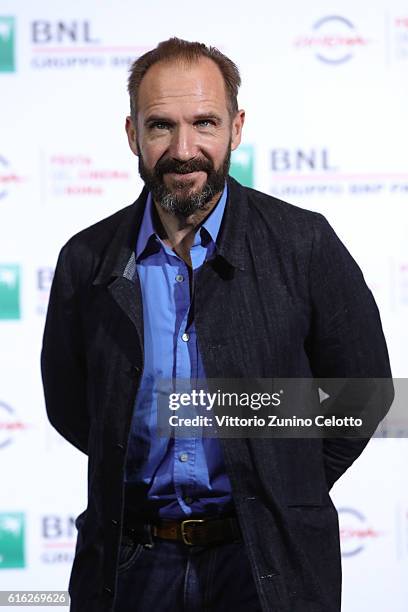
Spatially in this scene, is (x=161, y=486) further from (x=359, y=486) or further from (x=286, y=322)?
(x=359, y=486)

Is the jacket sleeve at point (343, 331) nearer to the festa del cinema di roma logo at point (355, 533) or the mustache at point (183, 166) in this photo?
the mustache at point (183, 166)

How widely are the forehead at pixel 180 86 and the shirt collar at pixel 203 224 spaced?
0.16m

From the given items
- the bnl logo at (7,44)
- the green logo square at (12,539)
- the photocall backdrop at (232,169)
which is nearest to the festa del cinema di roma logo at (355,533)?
the photocall backdrop at (232,169)

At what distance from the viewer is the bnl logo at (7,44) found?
128 inches

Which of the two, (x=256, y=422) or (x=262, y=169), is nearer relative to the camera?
(x=256, y=422)

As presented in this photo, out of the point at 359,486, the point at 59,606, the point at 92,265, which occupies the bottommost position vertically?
the point at 59,606

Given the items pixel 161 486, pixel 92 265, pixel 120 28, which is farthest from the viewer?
pixel 120 28

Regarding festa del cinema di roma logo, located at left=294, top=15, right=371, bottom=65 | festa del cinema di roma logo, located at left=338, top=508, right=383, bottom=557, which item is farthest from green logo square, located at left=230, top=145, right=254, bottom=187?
festa del cinema di roma logo, located at left=338, top=508, right=383, bottom=557

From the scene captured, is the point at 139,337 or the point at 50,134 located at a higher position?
the point at 50,134

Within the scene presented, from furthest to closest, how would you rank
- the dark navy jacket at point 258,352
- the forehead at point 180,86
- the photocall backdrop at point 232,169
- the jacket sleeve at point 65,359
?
the photocall backdrop at point 232,169 → the jacket sleeve at point 65,359 → the forehead at point 180,86 → the dark navy jacket at point 258,352

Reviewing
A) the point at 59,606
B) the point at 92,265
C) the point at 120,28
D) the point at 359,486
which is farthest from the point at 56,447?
the point at 92,265

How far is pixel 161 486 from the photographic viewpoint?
1677mm

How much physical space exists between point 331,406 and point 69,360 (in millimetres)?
496

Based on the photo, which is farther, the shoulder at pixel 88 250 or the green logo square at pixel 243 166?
the green logo square at pixel 243 166
